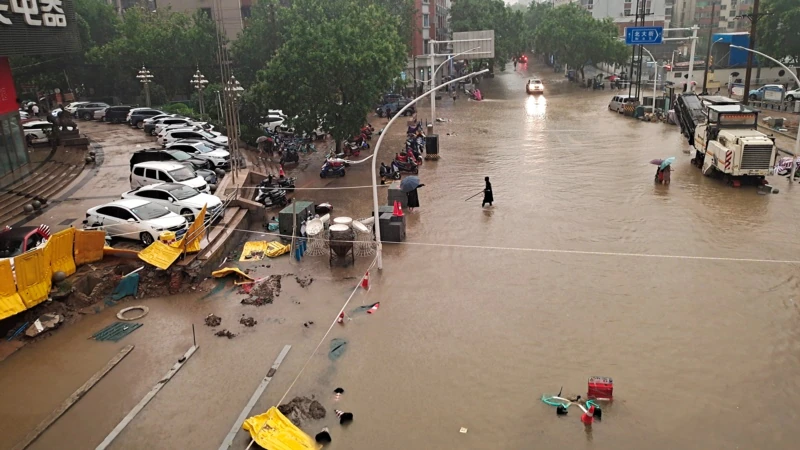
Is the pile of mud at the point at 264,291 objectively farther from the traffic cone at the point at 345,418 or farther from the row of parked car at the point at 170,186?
the traffic cone at the point at 345,418

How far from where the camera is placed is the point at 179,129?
3459cm

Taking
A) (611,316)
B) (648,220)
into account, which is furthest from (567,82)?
(611,316)

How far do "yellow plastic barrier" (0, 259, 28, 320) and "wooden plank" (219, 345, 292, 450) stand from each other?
6.52m

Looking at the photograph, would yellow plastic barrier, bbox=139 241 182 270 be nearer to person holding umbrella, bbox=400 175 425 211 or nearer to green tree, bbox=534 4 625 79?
person holding umbrella, bbox=400 175 425 211

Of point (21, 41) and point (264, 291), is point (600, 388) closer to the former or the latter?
point (264, 291)

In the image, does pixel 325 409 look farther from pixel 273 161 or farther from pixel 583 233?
pixel 273 161

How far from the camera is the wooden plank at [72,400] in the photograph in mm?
10609

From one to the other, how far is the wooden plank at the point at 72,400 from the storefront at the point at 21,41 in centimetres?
1543

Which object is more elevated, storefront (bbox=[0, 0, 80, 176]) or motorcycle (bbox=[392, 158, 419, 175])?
storefront (bbox=[0, 0, 80, 176])

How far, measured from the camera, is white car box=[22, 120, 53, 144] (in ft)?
114

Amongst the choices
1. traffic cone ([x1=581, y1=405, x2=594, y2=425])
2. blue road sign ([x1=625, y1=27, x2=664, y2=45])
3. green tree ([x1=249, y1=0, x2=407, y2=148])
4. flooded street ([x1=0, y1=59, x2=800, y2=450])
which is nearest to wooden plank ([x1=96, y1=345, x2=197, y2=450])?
flooded street ([x1=0, y1=59, x2=800, y2=450])

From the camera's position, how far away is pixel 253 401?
11398mm

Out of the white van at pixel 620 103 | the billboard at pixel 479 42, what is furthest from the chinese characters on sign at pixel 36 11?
the white van at pixel 620 103

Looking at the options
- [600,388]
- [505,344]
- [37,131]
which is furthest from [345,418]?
[37,131]
